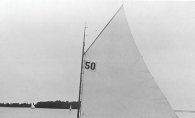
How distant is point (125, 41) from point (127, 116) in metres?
3.99

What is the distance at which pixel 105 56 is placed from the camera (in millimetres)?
18031

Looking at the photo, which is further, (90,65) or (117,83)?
(117,83)

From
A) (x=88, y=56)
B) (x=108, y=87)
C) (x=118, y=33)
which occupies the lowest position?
(x=108, y=87)

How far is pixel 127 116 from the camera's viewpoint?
18.2m

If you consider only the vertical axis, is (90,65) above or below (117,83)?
above

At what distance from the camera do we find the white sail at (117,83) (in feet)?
58.5

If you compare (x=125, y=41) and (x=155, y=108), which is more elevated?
(x=125, y=41)

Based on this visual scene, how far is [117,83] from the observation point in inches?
711

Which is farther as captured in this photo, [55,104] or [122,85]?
[55,104]

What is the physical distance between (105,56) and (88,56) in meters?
0.89

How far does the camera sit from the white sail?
58.5 feet

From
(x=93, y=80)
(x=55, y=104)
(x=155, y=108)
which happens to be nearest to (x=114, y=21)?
(x=93, y=80)

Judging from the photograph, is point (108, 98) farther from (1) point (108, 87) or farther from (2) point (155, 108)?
(2) point (155, 108)

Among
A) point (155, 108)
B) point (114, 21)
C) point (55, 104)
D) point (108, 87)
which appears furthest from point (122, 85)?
point (55, 104)
